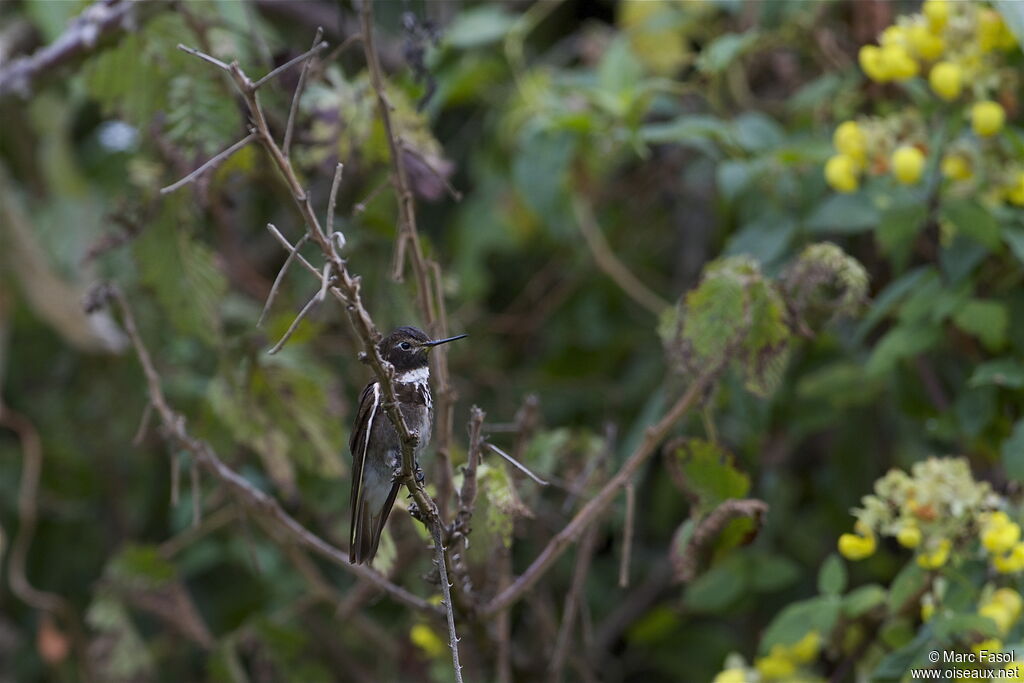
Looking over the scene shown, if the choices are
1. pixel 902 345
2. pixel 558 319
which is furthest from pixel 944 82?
pixel 558 319

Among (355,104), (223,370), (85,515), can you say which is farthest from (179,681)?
(355,104)

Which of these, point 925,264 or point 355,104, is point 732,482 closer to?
point 925,264

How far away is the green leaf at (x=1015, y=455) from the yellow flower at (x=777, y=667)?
0.74m

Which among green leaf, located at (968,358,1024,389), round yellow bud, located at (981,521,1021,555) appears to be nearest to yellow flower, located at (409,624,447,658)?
round yellow bud, located at (981,521,1021,555)

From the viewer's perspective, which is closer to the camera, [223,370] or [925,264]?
[223,370]

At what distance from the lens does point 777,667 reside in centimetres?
300

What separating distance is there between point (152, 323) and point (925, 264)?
2.41 meters

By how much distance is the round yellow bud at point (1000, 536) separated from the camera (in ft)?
7.99

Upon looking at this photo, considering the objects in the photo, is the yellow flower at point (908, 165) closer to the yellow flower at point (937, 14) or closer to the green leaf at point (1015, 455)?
the yellow flower at point (937, 14)

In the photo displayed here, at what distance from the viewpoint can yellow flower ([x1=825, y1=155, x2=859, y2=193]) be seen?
3.04 metres

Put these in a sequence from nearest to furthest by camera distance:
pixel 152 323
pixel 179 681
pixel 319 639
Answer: pixel 319 639 → pixel 152 323 → pixel 179 681

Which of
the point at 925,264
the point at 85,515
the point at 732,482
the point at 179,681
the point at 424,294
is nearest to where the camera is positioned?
the point at 424,294

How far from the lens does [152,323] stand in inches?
155

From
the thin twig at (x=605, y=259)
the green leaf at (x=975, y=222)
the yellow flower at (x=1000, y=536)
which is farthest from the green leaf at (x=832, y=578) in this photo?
the thin twig at (x=605, y=259)
